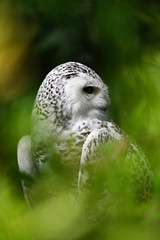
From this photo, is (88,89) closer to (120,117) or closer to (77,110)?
(77,110)

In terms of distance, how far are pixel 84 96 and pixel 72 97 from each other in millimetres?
37

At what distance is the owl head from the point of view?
162cm

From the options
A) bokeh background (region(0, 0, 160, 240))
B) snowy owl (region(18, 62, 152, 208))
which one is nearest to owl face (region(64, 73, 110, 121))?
snowy owl (region(18, 62, 152, 208))

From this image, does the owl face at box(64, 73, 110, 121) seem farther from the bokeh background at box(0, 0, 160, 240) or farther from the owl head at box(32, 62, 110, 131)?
the bokeh background at box(0, 0, 160, 240)

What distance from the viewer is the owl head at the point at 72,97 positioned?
1.62m

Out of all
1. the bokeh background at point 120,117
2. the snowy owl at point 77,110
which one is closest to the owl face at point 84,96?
the snowy owl at point 77,110

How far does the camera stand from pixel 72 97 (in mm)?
1633

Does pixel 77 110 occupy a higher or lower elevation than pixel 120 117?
lower

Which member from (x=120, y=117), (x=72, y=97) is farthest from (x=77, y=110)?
(x=120, y=117)

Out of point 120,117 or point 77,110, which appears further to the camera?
point 77,110

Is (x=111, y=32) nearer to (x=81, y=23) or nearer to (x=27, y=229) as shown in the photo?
(x=27, y=229)

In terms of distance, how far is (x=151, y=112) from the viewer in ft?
1.96

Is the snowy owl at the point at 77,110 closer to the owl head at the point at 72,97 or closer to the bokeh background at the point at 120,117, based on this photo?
the owl head at the point at 72,97

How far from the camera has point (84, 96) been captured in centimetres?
162
